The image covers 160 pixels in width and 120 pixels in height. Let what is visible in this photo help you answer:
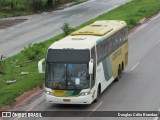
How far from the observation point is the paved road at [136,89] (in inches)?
887

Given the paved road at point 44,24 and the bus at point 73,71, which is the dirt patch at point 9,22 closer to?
the paved road at point 44,24

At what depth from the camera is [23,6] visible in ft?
217

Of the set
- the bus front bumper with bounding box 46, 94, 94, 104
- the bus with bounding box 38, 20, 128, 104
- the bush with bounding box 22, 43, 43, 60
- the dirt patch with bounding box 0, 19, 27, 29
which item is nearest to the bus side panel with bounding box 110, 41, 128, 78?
the bus with bounding box 38, 20, 128, 104

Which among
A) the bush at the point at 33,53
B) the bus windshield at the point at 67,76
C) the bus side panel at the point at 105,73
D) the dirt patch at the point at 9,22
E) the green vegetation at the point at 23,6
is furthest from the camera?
the green vegetation at the point at 23,6

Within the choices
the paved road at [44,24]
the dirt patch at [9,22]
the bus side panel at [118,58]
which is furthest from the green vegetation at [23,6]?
the bus side panel at [118,58]

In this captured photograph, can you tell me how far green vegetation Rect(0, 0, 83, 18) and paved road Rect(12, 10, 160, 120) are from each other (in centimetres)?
2875

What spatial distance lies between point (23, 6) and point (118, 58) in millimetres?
40020

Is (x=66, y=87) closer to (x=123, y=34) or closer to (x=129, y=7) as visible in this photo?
(x=123, y=34)

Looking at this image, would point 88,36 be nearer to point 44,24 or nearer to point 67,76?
point 67,76

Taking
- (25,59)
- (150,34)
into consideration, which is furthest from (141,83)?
(150,34)

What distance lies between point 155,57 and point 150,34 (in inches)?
396

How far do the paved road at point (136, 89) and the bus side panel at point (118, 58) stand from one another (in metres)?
0.71

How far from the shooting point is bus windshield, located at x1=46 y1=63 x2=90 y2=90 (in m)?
21.9

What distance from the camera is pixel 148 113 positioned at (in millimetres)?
21297
